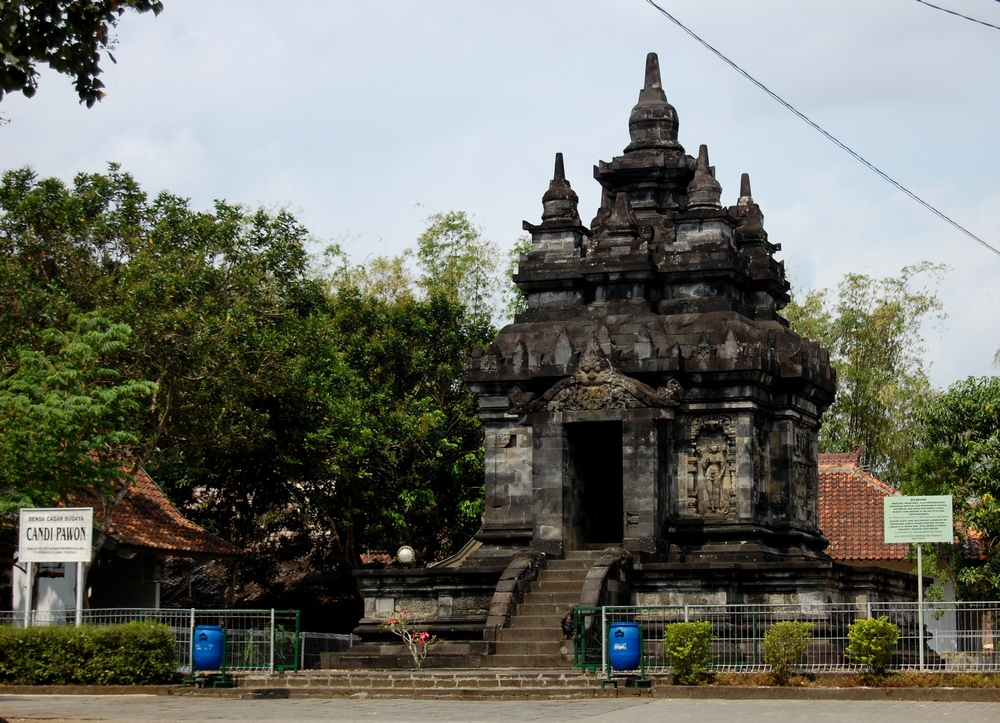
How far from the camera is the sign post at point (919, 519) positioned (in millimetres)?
22844

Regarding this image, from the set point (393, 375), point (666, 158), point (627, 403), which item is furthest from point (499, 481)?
point (393, 375)

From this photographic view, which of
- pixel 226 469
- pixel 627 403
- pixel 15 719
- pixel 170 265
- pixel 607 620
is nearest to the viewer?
pixel 15 719

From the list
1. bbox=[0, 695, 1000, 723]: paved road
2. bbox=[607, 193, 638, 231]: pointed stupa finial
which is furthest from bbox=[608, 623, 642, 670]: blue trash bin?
bbox=[607, 193, 638, 231]: pointed stupa finial

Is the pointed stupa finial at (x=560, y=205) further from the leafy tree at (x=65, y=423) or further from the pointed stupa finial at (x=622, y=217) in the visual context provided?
the leafy tree at (x=65, y=423)

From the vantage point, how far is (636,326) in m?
28.7

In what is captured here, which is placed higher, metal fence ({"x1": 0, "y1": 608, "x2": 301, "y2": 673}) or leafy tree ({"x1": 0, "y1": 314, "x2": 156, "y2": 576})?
leafy tree ({"x1": 0, "y1": 314, "x2": 156, "y2": 576})

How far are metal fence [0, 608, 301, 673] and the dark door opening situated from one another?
5.89 m

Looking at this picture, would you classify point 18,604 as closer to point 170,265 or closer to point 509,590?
point 170,265

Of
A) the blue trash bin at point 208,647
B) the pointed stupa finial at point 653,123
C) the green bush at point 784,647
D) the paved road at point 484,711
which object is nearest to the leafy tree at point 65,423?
the blue trash bin at point 208,647

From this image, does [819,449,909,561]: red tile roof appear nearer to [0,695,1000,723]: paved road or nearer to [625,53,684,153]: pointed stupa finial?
[625,53,684,153]: pointed stupa finial

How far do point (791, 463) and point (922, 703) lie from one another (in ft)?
31.0

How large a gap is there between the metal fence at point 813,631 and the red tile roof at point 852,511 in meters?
14.3

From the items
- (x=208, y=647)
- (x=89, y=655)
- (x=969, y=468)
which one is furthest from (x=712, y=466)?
(x=89, y=655)

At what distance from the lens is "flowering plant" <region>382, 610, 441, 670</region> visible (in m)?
25.1
